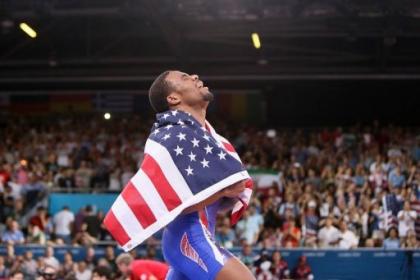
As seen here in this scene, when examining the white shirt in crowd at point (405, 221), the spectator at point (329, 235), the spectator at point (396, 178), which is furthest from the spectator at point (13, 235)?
the spectator at point (396, 178)

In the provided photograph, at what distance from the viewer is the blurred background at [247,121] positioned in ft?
52.5

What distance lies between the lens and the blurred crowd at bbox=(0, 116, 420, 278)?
16.2 meters

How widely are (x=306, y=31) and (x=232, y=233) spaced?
20.7 feet

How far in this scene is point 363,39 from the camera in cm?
2267

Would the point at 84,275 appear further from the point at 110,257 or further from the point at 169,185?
the point at 169,185

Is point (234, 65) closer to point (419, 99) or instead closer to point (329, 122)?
point (329, 122)

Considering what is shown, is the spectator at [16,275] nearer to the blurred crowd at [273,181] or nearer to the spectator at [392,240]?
the blurred crowd at [273,181]

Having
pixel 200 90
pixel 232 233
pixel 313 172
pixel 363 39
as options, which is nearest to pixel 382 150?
pixel 313 172

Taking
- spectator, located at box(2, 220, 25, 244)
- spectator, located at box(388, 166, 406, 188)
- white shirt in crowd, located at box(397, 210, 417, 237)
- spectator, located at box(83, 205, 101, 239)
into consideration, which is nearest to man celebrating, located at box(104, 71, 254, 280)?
white shirt in crowd, located at box(397, 210, 417, 237)

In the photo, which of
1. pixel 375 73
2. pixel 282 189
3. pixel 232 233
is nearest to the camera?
pixel 232 233

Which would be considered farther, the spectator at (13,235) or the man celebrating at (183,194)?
the spectator at (13,235)

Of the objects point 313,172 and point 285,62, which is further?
point 285,62

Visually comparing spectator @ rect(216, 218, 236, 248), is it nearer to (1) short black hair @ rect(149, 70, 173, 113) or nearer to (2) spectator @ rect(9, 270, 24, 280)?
(2) spectator @ rect(9, 270, 24, 280)

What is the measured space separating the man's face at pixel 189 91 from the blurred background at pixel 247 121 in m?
A: 9.74
